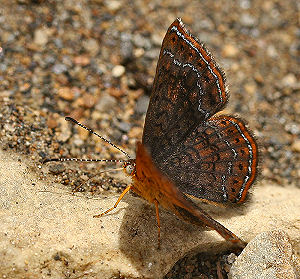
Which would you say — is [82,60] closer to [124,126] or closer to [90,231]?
[124,126]

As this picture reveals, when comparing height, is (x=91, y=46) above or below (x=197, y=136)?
below

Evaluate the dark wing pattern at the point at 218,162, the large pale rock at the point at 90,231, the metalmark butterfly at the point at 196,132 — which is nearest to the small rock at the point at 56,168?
the large pale rock at the point at 90,231

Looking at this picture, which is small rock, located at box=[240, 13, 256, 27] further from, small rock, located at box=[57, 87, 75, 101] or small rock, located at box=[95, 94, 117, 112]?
small rock, located at box=[57, 87, 75, 101]

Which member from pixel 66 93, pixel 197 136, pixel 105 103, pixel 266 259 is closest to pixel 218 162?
pixel 197 136

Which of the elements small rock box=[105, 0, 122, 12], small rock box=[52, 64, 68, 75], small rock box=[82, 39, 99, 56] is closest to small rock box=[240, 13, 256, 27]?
small rock box=[105, 0, 122, 12]

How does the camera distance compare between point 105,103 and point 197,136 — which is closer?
point 197,136

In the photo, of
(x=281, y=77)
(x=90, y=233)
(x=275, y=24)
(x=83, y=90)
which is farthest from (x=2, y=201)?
(x=275, y=24)
